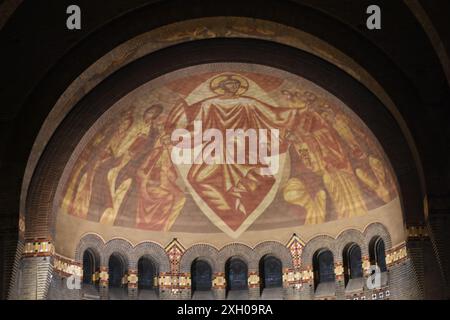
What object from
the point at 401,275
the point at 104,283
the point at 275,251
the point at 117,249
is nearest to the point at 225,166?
the point at 275,251

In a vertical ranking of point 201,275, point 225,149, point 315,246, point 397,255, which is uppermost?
point 225,149

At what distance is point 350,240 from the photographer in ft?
84.6

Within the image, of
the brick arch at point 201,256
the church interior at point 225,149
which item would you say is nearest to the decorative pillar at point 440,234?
the church interior at point 225,149

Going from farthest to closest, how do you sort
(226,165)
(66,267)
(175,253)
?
1. (226,165)
2. (175,253)
3. (66,267)

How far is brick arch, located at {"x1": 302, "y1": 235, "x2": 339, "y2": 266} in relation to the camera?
86.1 feet

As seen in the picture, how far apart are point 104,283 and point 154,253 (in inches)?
79.7

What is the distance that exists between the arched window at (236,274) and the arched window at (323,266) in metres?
2.38

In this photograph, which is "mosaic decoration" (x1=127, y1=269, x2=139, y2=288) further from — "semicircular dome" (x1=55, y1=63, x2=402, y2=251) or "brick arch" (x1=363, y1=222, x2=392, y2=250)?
"brick arch" (x1=363, y1=222, x2=392, y2=250)

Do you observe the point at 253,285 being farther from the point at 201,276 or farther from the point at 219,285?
the point at 201,276

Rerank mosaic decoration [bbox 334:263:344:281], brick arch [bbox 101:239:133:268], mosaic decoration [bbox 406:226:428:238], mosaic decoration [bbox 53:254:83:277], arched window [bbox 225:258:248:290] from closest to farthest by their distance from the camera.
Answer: mosaic decoration [bbox 406:226:428:238]
mosaic decoration [bbox 53:254:83:277]
brick arch [bbox 101:239:133:268]
mosaic decoration [bbox 334:263:344:281]
arched window [bbox 225:258:248:290]

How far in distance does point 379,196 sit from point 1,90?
1116cm

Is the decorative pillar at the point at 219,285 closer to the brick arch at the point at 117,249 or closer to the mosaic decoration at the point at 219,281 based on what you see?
the mosaic decoration at the point at 219,281

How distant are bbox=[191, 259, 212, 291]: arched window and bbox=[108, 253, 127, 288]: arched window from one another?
2409mm

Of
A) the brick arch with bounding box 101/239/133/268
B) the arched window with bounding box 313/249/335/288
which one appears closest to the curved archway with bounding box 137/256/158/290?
the brick arch with bounding box 101/239/133/268
